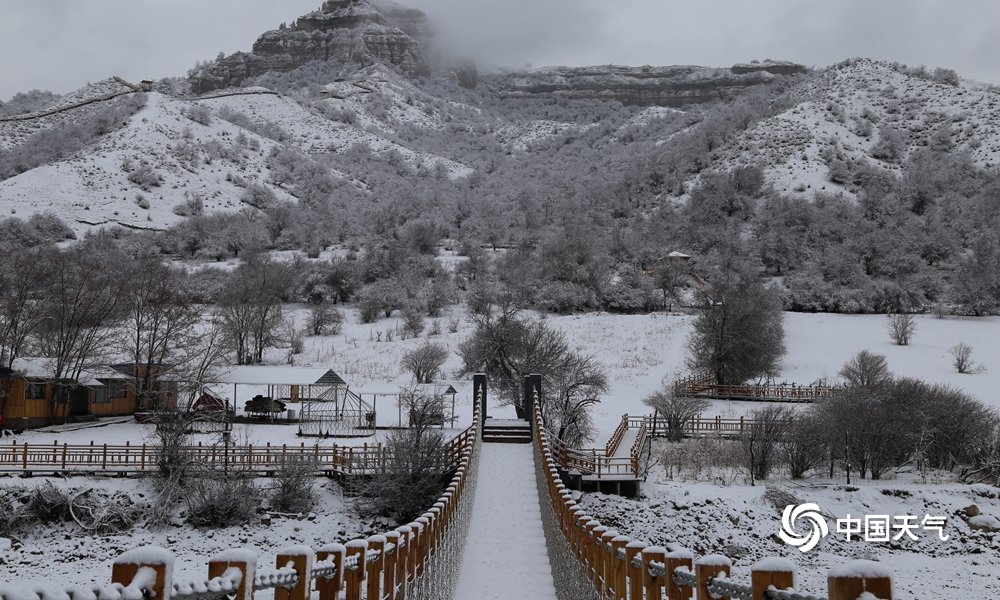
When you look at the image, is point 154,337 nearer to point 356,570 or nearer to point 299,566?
point 356,570

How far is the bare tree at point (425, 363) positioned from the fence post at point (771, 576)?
33.1 m

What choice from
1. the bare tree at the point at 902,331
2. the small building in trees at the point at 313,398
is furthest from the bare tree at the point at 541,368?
the bare tree at the point at 902,331

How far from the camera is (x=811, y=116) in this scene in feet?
329

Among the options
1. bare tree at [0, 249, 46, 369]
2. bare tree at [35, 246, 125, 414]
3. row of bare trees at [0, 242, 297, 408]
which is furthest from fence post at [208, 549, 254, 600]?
bare tree at [0, 249, 46, 369]

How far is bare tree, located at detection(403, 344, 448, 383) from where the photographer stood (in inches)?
1474

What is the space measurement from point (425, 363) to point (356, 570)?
3301 centimetres

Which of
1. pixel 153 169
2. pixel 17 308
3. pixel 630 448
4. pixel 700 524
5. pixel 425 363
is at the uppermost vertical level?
pixel 153 169

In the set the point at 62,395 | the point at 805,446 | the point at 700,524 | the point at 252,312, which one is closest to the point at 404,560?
the point at 700,524

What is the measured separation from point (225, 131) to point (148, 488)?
351 feet

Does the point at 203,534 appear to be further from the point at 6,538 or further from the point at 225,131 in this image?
the point at 225,131

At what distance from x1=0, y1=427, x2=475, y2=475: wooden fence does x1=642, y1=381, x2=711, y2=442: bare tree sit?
10108mm

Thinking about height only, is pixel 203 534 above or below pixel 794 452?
below

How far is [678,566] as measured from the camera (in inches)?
182

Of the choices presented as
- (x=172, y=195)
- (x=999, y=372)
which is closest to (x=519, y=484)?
(x=999, y=372)
